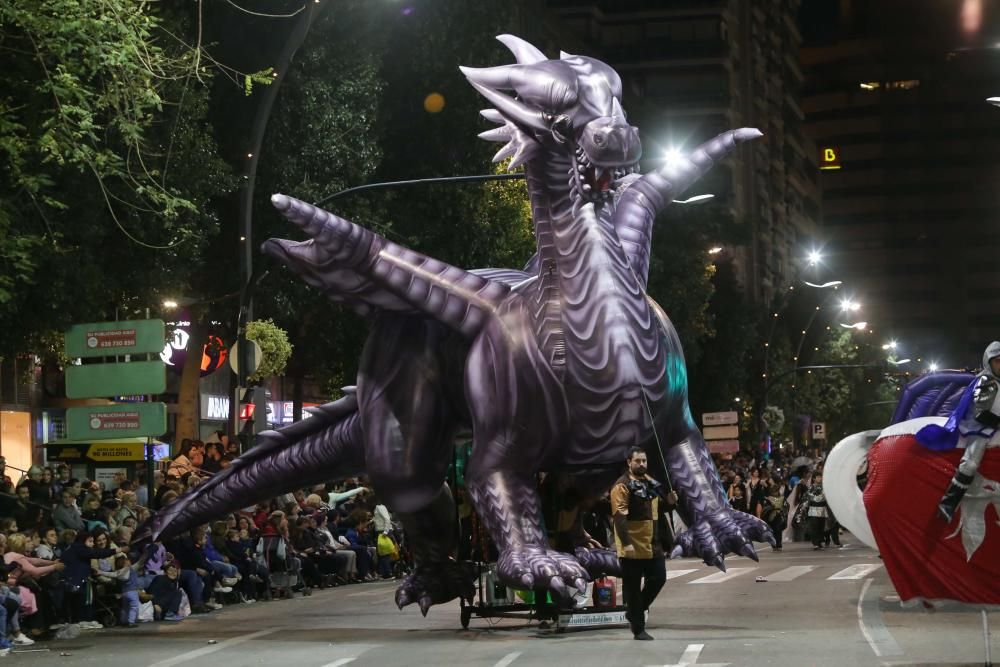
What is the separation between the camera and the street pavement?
13.9 m

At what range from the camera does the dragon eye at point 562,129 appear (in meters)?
10.4

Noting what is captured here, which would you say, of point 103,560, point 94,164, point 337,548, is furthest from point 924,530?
point 337,548

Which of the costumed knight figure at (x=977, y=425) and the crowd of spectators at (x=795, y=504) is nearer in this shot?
the costumed knight figure at (x=977, y=425)

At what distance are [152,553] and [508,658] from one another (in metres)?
6.72

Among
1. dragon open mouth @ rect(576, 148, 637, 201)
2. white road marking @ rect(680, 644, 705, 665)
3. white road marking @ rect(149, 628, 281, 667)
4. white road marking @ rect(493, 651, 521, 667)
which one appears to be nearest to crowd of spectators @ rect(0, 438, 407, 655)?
white road marking @ rect(149, 628, 281, 667)

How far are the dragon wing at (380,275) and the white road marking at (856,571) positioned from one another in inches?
534

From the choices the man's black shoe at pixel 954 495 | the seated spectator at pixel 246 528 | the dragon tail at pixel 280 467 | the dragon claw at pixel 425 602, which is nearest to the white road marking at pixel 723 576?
the seated spectator at pixel 246 528

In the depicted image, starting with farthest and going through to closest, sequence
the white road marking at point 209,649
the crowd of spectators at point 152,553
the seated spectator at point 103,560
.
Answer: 1. the seated spectator at point 103,560
2. the crowd of spectators at point 152,553
3. the white road marking at point 209,649

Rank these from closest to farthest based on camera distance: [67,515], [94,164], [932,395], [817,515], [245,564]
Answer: [932,395] < [94,164] < [67,515] < [245,564] < [817,515]

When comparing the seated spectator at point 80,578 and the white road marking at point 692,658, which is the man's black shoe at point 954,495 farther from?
the seated spectator at point 80,578

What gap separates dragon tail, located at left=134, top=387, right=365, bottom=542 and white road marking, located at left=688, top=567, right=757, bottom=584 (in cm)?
1110

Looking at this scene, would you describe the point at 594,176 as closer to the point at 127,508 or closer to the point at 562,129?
the point at 562,129

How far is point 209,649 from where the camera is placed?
15.9 m

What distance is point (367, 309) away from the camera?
38.0 feet
